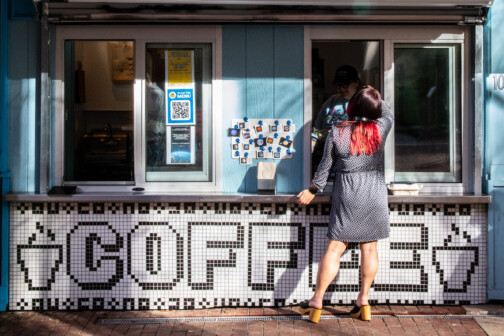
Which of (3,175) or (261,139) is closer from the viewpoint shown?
(3,175)

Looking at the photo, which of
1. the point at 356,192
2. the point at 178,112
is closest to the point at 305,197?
the point at 356,192

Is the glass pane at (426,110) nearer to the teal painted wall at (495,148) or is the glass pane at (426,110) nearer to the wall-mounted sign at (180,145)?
the teal painted wall at (495,148)

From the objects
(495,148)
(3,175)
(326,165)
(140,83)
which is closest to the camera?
(326,165)

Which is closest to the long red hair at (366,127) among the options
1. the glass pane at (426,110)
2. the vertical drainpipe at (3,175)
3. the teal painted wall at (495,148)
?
the glass pane at (426,110)

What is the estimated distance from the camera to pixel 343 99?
20.1ft

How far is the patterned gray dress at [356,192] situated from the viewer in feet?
17.4

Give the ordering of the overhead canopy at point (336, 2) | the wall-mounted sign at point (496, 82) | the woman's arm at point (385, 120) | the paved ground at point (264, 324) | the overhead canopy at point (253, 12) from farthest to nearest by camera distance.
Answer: the wall-mounted sign at point (496, 82) < the overhead canopy at point (253, 12) < the overhead canopy at point (336, 2) < the woman's arm at point (385, 120) < the paved ground at point (264, 324)

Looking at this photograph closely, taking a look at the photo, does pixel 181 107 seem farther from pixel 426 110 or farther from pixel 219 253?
pixel 426 110

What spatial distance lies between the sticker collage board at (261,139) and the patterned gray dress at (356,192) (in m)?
0.63

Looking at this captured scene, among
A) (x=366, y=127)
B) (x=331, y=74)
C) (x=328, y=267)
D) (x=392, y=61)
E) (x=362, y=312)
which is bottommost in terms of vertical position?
(x=362, y=312)

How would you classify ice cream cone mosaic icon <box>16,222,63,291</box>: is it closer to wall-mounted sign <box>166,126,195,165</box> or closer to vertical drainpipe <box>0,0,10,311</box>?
vertical drainpipe <box>0,0,10,311</box>

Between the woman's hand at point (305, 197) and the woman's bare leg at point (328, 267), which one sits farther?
the woman's hand at point (305, 197)

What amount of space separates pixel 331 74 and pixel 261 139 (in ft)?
2.98

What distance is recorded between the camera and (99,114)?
6090 millimetres
